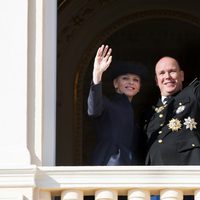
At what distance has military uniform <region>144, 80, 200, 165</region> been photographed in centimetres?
1055

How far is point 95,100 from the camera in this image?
1071 centimetres

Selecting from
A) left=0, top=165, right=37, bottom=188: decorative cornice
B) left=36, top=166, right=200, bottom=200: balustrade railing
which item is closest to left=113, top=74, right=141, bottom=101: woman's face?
left=36, top=166, right=200, bottom=200: balustrade railing

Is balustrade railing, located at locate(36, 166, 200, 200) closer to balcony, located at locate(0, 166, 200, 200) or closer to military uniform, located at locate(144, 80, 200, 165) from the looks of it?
balcony, located at locate(0, 166, 200, 200)

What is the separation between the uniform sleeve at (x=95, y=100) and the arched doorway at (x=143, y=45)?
280cm

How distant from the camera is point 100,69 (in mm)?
10531

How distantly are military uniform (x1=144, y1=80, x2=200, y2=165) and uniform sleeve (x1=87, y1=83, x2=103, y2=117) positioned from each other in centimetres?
41

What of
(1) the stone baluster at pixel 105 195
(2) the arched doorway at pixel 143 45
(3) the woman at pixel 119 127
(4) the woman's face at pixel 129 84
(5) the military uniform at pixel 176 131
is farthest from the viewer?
(2) the arched doorway at pixel 143 45

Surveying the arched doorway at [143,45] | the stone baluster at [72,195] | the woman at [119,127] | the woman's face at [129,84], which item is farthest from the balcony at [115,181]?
the arched doorway at [143,45]

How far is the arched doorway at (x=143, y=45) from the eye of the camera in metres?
13.8

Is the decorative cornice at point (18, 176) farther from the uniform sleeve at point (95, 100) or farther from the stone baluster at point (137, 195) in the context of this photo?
the uniform sleeve at point (95, 100)

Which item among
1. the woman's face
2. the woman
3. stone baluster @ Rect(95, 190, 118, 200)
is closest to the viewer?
stone baluster @ Rect(95, 190, 118, 200)

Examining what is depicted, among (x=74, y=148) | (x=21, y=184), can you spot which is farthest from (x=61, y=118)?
(x=21, y=184)

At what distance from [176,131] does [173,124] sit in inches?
2.1

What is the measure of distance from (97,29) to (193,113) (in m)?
3.39
